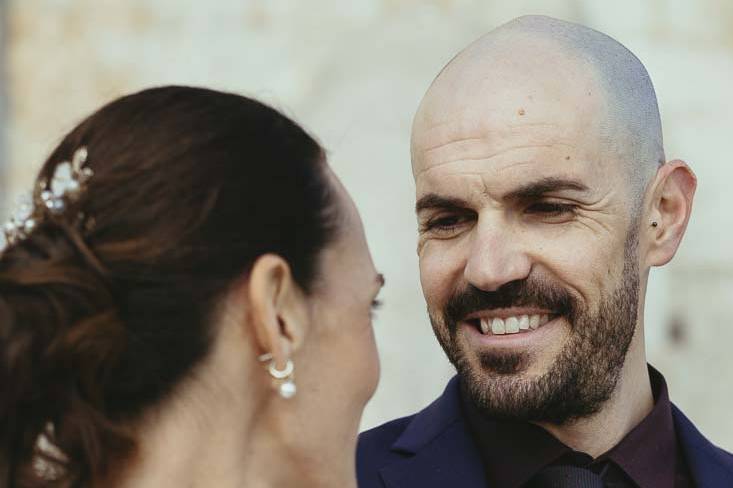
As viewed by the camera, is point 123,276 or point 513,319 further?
point 513,319

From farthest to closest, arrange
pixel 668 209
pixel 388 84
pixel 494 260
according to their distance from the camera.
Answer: pixel 388 84 → pixel 668 209 → pixel 494 260

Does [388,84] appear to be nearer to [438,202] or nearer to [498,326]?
[438,202]

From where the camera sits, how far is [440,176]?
3.27 metres

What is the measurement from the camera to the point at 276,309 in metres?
2.17

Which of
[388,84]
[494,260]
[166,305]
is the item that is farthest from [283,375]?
[388,84]

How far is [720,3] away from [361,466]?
20.2 ft

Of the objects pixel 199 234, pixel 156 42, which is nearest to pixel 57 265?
pixel 199 234

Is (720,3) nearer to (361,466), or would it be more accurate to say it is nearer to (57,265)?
(361,466)

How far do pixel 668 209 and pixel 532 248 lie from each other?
44cm

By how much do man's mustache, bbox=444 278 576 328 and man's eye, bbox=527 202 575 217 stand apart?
163 mm

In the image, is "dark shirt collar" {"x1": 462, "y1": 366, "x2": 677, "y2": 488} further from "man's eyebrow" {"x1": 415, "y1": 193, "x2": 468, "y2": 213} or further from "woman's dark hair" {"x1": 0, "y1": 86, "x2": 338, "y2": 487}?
"woman's dark hair" {"x1": 0, "y1": 86, "x2": 338, "y2": 487}

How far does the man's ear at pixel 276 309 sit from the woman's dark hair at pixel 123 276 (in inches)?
1.0

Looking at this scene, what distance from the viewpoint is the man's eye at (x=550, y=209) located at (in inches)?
126

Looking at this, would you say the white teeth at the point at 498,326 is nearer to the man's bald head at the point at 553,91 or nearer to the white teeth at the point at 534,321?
the white teeth at the point at 534,321
